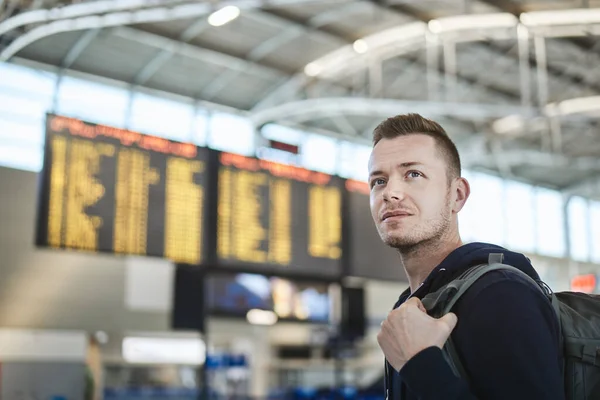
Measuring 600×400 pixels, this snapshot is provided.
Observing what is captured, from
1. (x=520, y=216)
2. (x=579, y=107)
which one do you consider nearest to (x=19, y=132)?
(x=579, y=107)

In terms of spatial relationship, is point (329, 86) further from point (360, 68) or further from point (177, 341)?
point (177, 341)

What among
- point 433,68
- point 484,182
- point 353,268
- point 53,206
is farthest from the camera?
point 484,182

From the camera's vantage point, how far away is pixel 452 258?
1643 mm

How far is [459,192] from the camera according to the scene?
74.5 inches

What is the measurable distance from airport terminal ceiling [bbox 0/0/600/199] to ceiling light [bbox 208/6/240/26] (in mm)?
139

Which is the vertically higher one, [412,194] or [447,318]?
[412,194]

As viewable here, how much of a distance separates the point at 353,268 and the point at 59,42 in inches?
434

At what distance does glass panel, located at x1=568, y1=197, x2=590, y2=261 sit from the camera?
96.3 ft

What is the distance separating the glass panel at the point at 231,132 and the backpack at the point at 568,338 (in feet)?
64.7

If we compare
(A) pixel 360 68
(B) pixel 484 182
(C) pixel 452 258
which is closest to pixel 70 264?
(A) pixel 360 68

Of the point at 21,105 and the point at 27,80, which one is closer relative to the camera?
the point at 21,105

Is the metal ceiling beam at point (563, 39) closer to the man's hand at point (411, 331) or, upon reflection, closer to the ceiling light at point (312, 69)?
the ceiling light at point (312, 69)

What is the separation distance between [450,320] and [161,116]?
1935cm

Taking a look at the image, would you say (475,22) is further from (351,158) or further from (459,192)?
(459,192)
